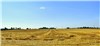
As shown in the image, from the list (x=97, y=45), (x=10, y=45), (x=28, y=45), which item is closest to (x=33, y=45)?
(x=28, y=45)

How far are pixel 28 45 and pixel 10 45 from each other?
48.7 inches

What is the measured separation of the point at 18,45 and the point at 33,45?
1078 mm

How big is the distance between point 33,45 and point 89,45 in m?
3.89

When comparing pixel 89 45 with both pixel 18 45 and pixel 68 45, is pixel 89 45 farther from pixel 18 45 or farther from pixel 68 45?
pixel 18 45

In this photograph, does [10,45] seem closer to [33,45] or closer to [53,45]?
[33,45]

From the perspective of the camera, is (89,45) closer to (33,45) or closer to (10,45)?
(33,45)

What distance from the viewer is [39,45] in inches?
723

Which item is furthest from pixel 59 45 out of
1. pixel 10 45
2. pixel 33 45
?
pixel 10 45

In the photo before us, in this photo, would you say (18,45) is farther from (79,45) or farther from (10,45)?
(79,45)

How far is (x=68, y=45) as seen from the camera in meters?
18.1

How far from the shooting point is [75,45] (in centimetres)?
1822

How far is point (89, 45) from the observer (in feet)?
60.3

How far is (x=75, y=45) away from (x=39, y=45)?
249 centimetres

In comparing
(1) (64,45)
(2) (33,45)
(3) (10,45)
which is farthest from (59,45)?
(3) (10,45)
